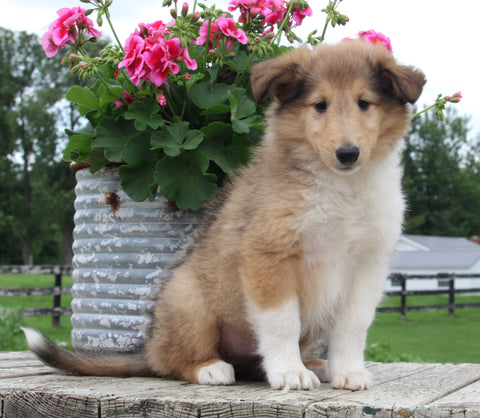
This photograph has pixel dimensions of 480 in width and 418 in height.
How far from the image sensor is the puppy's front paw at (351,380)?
295 centimetres

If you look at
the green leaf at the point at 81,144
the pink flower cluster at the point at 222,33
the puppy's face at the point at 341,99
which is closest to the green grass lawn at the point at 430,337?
the green leaf at the point at 81,144

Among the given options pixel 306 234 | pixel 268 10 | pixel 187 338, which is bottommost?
pixel 187 338

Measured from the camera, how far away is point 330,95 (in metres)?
2.95

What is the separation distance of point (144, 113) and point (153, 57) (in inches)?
15.7

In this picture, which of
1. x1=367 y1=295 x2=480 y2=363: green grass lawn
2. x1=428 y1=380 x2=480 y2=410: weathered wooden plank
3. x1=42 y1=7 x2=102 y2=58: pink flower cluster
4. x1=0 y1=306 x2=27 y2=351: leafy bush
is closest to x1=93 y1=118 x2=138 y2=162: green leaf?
x1=42 y1=7 x2=102 y2=58: pink flower cluster

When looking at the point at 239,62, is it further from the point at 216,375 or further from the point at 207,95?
the point at 216,375

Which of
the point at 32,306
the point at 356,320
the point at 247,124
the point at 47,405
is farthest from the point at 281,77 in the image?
the point at 32,306

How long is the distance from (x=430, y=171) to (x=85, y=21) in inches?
2226

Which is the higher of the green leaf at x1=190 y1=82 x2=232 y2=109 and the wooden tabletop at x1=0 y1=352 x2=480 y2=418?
the green leaf at x1=190 y1=82 x2=232 y2=109

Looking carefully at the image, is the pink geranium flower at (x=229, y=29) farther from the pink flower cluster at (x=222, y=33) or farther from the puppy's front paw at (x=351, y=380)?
the puppy's front paw at (x=351, y=380)

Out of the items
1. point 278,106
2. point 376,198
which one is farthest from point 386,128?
point 278,106

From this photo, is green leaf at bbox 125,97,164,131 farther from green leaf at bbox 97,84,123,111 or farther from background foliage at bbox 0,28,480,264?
background foliage at bbox 0,28,480,264

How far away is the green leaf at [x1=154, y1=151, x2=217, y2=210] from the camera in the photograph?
12.2ft

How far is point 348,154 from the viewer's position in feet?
9.23
